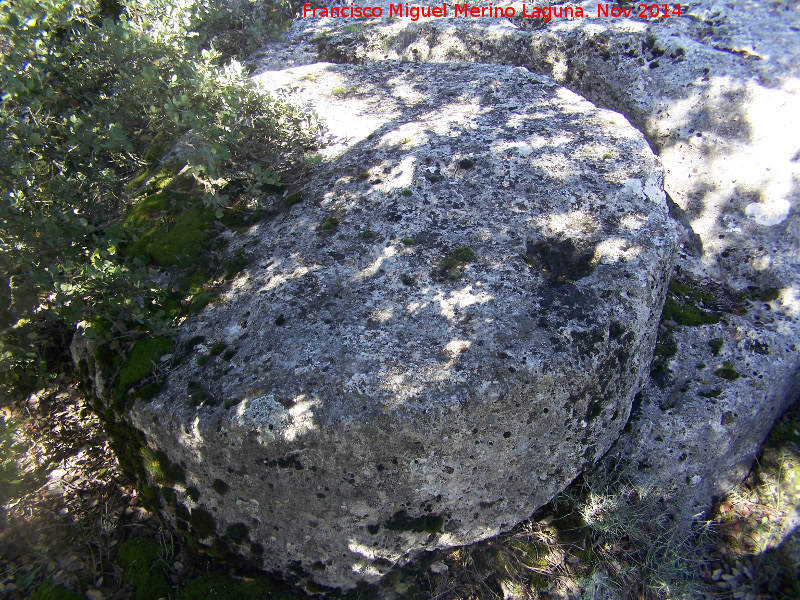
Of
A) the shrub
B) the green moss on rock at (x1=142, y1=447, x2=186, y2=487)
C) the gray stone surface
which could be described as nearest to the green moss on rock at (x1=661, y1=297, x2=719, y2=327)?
the gray stone surface

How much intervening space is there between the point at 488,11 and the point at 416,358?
682 centimetres

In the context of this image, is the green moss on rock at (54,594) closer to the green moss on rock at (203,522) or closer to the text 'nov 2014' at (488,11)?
the green moss on rock at (203,522)

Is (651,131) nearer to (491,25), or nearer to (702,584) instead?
(491,25)

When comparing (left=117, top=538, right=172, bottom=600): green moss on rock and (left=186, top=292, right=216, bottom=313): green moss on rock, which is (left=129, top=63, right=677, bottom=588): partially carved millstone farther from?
(left=117, top=538, right=172, bottom=600): green moss on rock

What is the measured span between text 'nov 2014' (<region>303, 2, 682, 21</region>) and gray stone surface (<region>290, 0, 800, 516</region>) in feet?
0.80

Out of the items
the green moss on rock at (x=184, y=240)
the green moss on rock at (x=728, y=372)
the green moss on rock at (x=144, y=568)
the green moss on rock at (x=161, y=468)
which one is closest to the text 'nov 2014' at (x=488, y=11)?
the green moss on rock at (x=184, y=240)

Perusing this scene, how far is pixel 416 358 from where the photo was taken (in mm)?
3428

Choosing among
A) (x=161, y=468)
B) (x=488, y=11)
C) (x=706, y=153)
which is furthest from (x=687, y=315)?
(x=488, y=11)

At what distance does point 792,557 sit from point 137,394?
18.0 ft

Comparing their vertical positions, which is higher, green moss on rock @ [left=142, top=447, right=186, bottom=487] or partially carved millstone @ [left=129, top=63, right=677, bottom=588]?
partially carved millstone @ [left=129, top=63, right=677, bottom=588]

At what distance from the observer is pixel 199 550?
147 inches

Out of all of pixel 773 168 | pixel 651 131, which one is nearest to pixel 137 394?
pixel 651 131

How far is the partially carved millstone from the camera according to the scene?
328 centimetres

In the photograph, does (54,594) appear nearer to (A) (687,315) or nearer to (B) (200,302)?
(B) (200,302)
